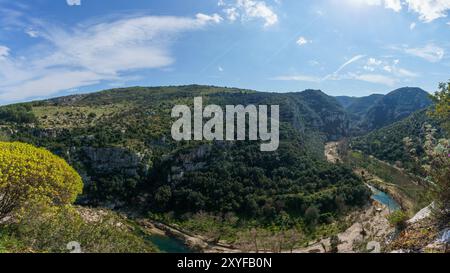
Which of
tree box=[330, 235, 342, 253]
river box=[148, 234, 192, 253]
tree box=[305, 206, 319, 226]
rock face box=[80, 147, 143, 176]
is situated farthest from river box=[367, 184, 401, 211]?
rock face box=[80, 147, 143, 176]

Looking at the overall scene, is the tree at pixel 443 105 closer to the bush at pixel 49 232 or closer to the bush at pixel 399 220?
the bush at pixel 399 220

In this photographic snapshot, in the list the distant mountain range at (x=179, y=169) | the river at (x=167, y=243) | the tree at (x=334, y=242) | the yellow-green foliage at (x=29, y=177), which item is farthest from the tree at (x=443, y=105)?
the distant mountain range at (x=179, y=169)

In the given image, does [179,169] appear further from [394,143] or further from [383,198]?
[394,143]

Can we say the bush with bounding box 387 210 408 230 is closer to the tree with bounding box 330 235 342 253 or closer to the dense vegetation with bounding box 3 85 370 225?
the tree with bounding box 330 235 342 253

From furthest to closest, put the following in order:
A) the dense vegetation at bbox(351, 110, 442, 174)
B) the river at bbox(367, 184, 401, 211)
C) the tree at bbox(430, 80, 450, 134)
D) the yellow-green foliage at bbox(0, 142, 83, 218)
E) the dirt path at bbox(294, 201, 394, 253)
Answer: the dense vegetation at bbox(351, 110, 442, 174), the river at bbox(367, 184, 401, 211), the dirt path at bbox(294, 201, 394, 253), the yellow-green foliage at bbox(0, 142, 83, 218), the tree at bbox(430, 80, 450, 134)

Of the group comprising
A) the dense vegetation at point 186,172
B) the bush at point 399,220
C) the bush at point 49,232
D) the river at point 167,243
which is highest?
the bush at point 399,220
